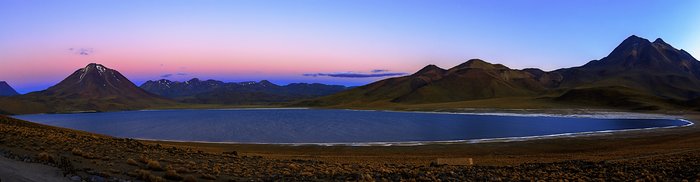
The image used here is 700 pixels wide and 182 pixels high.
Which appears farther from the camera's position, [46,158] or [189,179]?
[46,158]

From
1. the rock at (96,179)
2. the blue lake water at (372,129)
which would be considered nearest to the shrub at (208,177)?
the rock at (96,179)

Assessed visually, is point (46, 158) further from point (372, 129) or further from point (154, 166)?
point (372, 129)

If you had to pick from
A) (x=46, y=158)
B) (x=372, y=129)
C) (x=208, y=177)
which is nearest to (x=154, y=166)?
(x=208, y=177)

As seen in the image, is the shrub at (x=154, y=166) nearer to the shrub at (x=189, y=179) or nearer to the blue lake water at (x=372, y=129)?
A: the shrub at (x=189, y=179)

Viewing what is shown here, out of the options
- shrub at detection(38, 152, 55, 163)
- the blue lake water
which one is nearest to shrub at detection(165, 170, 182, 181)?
shrub at detection(38, 152, 55, 163)

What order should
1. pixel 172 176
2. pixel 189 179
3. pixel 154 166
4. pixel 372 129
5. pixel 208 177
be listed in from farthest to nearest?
1. pixel 372 129
2. pixel 154 166
3. pixel 208 177
4. pixel 172 176
5. pixel 189 179

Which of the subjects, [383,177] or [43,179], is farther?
[383,177]

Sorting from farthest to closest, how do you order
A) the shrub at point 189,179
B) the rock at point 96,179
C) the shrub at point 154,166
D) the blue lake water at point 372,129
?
the blue lake water at point 372,129
the shrub at point 154,166
the shrub at point 189,179
the rock at point 96,179

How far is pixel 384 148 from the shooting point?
41375mm

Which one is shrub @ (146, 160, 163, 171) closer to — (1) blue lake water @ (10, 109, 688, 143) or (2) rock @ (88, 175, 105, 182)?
(2) rock @ (88, 175, 105, 182)

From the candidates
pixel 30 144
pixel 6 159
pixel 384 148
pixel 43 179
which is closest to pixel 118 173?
pixel 43 179

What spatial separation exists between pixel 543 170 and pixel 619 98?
16196 centimetres

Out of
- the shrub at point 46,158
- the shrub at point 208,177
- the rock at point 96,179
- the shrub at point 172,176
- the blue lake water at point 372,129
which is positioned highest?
the shrub at point 46,158

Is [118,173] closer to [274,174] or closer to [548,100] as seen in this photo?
[274,174]
